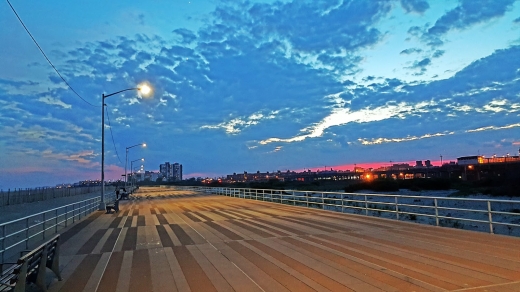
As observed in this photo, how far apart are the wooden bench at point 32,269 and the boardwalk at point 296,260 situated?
459mm

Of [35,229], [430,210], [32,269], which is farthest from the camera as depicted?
[430,210]

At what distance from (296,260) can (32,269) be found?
16.6 ft

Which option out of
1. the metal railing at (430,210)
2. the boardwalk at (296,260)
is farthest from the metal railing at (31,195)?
the boardwalk at (296,260)

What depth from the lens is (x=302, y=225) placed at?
50.5 ft

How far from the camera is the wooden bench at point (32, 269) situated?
5250mm

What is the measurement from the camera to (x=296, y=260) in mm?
8750

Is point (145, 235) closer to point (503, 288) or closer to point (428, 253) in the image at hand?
point (428, 253)

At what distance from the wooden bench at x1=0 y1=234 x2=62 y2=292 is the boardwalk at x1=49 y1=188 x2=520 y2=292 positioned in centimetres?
46

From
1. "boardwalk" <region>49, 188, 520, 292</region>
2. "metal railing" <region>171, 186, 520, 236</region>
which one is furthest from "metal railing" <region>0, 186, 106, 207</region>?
"boardwalk" <region>49, 188, 520, 292</region>

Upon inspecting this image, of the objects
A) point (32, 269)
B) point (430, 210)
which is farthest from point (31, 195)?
point (32, 269)

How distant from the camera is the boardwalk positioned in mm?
6770

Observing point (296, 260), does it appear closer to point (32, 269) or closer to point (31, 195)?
point (32, 269)

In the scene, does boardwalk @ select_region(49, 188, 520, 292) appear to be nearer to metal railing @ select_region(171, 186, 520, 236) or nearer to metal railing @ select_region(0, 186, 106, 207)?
metal railing @ select_region(171, 186, 520, 236)

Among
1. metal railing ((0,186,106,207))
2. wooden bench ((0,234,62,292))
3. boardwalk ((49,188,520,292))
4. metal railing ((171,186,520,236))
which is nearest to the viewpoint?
wooden bench ((0,234,62,292))
